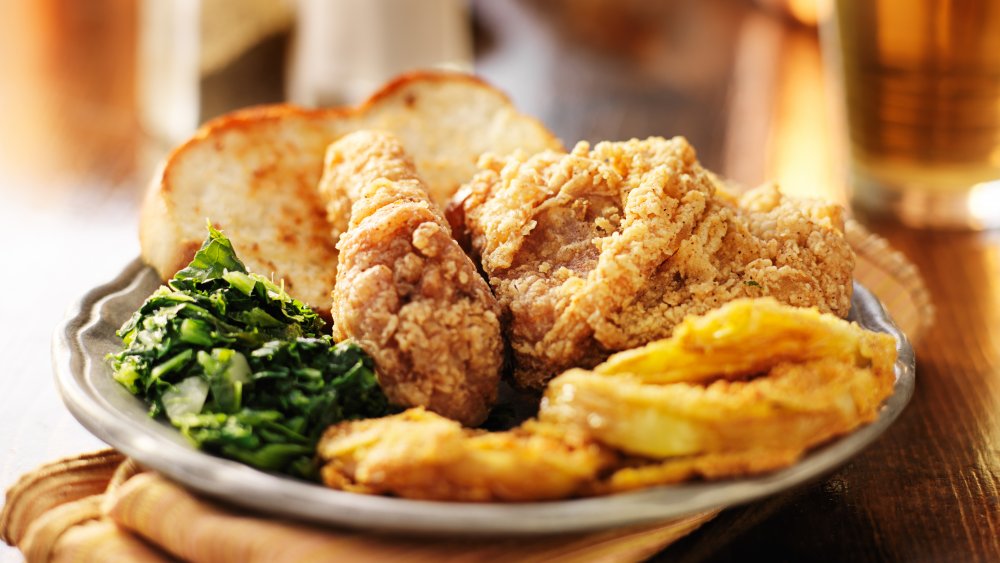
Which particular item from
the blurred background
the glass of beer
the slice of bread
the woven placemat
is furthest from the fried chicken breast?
the glass of beer

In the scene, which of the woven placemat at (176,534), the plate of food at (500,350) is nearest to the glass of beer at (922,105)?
the plate of food at (500,350)

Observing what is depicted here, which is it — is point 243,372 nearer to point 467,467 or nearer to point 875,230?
point 467,467

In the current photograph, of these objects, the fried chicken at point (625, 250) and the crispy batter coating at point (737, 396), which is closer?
the crispy batter coating at point (737, 396)

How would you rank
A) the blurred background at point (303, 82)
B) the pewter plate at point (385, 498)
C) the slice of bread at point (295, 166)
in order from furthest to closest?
the blurred background at point (303, 82) → the slice of bread at point (295, 166) → the pewter plate at point (385, 498)

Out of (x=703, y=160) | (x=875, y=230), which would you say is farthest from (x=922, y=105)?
(x=703, y=160)

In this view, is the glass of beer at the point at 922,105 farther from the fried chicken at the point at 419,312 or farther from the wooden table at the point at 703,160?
the fried chicken at the point at 419,312

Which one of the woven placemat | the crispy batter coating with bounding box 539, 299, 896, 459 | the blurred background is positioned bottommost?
the blurred background

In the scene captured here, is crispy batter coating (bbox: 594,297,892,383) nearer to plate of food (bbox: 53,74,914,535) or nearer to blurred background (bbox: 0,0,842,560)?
plate of food (bbox: 53,74,914,535)
